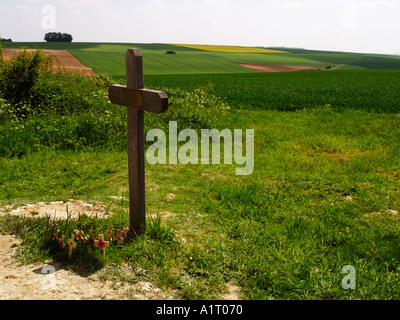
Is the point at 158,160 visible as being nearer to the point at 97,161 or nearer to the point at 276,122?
the point at 97,161

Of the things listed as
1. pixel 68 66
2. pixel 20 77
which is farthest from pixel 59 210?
pixel 68 66

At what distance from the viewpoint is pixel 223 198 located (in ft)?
18.4

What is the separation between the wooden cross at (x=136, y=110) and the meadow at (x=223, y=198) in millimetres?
333

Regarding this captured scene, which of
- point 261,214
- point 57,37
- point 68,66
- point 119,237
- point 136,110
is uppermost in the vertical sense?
point 57,37

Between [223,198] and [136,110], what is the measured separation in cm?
249

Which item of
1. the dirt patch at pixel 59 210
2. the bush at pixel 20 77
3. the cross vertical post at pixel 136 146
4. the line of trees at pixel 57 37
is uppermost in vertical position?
the line of trees at pixel 57 37

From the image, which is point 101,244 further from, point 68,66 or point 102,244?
point 68,66

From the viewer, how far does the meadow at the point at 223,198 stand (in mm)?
3434

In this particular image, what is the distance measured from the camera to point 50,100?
10.8 meters

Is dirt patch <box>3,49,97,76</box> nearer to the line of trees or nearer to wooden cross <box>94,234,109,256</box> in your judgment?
wooden cross <box>94,234,109,256</box>

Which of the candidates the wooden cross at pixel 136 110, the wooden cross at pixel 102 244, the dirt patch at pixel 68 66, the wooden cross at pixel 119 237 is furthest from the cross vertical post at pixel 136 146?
the dirt patch at pixel 68 66

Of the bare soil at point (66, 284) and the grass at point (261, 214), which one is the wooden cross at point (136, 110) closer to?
the grass at point (261, 214)
